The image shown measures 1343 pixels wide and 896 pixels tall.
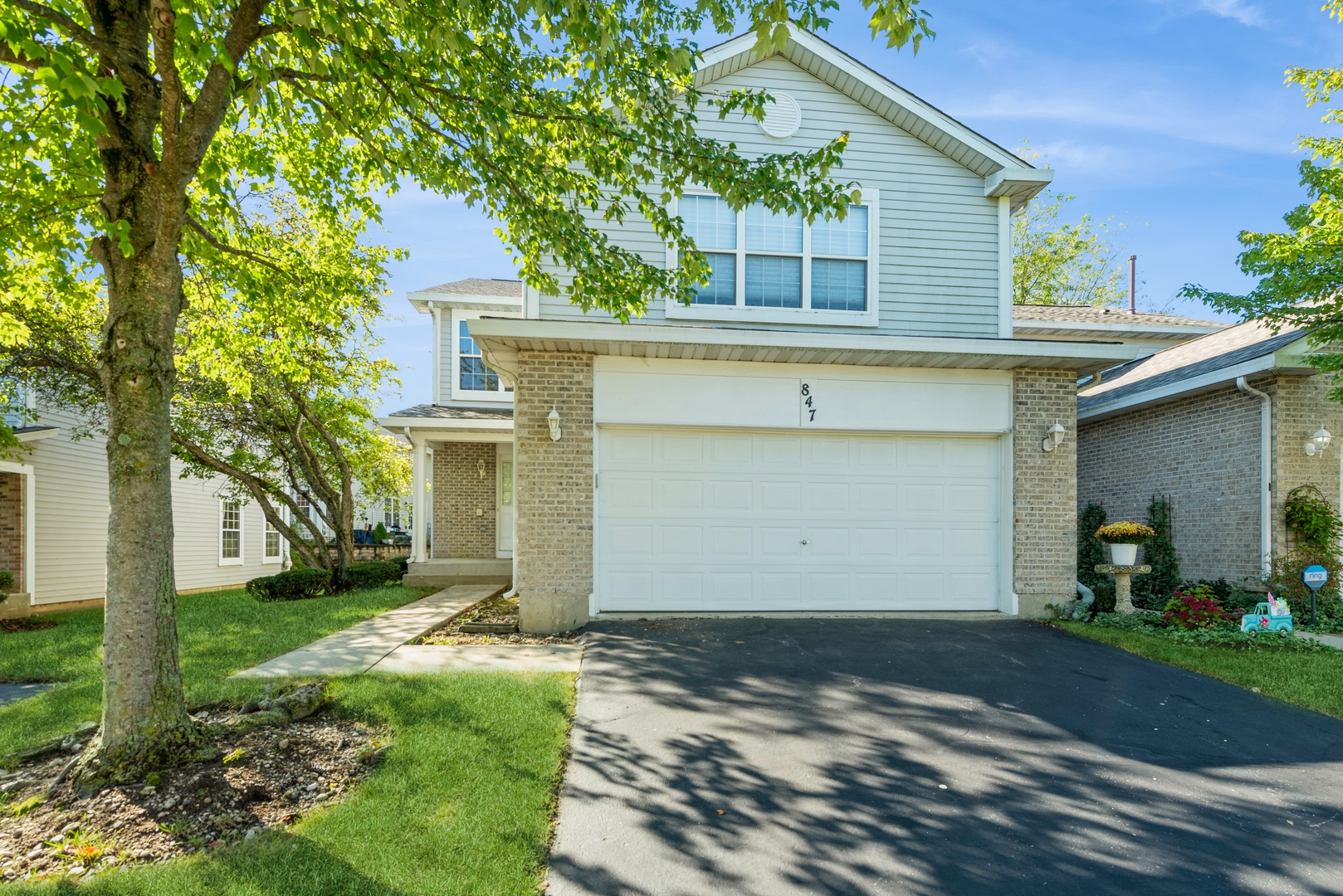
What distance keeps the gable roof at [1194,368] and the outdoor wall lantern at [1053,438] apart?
2704 millimetres

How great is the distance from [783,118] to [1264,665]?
26.9 ft

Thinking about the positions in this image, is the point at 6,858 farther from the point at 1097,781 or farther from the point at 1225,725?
the point at 1225,725

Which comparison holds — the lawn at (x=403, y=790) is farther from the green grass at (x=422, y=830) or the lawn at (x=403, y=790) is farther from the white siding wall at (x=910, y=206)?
the white siding wall at (x=910, y=206)

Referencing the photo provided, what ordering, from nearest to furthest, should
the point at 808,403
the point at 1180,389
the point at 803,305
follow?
the point at 808,403, the point at 803,305, the point at 1180,389

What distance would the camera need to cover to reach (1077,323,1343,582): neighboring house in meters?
8.66

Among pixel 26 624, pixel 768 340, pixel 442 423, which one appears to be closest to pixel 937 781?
pixel 768 340

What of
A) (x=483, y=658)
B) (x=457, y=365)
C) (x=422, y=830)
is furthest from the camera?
(x=457, y=365)

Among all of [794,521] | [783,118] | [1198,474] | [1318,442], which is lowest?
[794,521]

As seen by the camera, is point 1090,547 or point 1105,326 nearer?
point 1090,547

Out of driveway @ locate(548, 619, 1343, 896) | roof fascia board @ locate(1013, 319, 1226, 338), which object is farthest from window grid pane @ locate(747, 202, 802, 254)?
roof fascia board @ locate(1013, 319, 1226, 338)

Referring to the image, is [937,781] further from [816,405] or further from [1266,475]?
[1266,475]

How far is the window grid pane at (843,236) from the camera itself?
8.74 m

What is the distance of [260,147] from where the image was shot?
22.2 feet

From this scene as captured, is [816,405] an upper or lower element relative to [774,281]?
lower
